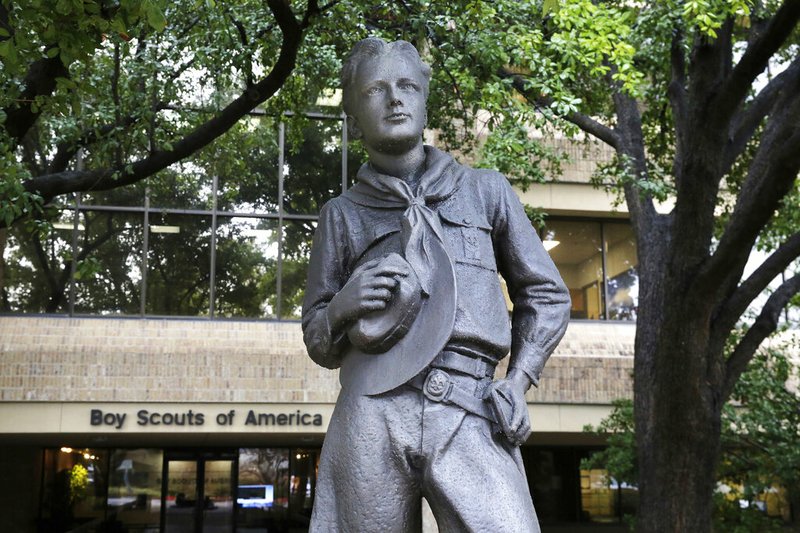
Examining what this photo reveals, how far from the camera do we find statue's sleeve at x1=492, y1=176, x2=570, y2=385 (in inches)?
140

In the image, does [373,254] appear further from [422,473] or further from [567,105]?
[567,105]

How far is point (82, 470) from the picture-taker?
2222cm

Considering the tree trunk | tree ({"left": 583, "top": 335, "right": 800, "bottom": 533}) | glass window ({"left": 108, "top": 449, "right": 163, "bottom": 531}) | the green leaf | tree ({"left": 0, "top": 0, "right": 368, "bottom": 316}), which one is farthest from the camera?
glass window ({"left": 108, "top": 449, "right": 163, "bottom": 531})


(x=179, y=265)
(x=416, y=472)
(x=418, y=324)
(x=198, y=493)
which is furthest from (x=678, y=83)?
(x=198, y=493)

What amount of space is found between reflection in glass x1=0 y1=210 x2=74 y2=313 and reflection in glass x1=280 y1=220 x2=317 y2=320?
4.09 meters

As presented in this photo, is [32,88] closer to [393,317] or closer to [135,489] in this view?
[393,317]

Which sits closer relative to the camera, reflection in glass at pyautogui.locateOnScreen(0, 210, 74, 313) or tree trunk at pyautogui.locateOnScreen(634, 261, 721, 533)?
tree trunk at pyautogui.locateOnScreen(634, 261, 721, 533)

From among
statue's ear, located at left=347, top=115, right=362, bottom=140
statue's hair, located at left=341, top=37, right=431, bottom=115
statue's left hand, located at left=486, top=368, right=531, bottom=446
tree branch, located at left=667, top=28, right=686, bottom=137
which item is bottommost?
statue's left hand, located at left=486, top=368, right=531, bottom=446

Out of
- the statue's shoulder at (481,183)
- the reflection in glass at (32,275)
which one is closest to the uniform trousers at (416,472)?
the statue's shoulder at (481,183)

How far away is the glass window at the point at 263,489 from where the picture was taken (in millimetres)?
21859

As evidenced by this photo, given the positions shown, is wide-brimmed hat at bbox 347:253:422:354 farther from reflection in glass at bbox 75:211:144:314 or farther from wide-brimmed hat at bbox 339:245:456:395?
reflection in glass at bbox 75:211:144:314

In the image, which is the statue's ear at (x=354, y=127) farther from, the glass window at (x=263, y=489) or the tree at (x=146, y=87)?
the glass window at (x=263, y=489)

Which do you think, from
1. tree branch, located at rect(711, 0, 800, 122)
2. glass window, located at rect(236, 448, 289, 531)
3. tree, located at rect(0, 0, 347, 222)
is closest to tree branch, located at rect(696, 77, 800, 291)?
tree branch, located at rect(711, 0, 800, 122)

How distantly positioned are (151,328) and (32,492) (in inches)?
259
